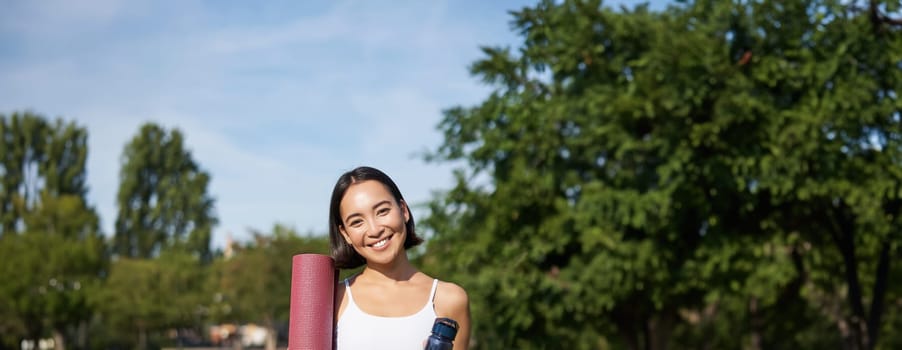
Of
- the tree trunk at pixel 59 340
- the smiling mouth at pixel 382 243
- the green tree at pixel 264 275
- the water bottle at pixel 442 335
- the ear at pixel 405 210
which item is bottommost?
the tree trunk at pixel 59 340

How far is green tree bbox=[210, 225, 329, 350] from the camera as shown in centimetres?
4656

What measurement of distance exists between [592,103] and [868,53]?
170 inches

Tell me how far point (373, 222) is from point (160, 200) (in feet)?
197

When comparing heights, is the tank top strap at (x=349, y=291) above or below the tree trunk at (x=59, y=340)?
above

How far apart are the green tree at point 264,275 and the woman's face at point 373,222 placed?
42222mm

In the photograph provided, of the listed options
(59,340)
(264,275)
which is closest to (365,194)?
(264,275)

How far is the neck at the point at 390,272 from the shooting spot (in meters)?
3.43

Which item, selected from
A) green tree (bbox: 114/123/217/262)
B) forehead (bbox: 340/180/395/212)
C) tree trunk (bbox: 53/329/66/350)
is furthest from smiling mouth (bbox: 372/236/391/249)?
green tree (bbox: 114/123/217/262)

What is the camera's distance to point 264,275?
4653cm

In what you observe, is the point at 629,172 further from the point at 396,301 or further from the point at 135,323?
the point at 135,323

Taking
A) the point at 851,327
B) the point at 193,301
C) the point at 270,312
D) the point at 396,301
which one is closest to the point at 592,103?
the point at 851,327

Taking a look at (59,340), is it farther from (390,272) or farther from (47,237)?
(390,272)

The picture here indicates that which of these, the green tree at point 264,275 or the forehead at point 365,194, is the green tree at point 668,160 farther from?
the green tree at point 264,275

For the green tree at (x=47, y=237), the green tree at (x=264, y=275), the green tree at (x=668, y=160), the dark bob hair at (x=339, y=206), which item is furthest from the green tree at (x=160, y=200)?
the dark bob hair at (x=339, y=206)
